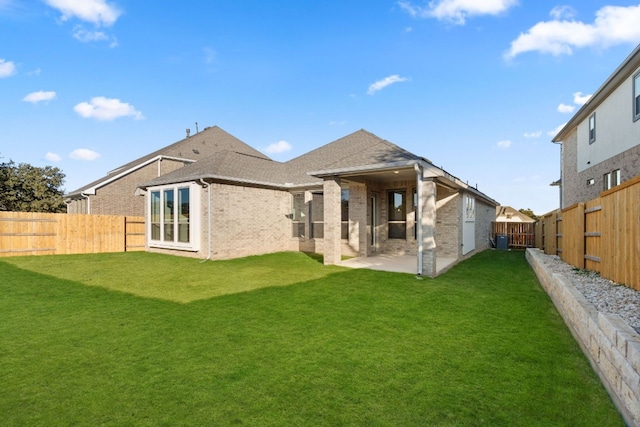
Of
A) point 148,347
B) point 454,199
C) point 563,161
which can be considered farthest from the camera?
point 563,161

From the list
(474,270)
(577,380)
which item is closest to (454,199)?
(474,270)

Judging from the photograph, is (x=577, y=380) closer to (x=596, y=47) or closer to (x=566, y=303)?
(x=566, y=303)

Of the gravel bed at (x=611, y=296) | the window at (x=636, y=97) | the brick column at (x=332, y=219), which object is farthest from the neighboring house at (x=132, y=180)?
the window at (x=636, y=97)

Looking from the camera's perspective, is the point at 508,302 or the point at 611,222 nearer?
the point at 611,222

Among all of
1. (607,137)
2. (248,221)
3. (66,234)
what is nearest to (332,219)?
(248,221)

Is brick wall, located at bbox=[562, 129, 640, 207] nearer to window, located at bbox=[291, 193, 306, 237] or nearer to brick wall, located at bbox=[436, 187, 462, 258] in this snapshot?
brick wall, located at bbox=[436, 187, 462, 258]

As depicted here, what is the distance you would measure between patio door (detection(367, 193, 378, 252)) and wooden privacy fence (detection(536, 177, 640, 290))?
21.2 ft

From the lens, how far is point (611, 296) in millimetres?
4836

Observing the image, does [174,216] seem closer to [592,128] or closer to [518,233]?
[592,128]

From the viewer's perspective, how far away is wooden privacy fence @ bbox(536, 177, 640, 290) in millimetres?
5066

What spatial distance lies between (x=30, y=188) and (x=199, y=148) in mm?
14444

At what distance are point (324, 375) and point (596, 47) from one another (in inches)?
552

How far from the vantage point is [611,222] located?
235 inches

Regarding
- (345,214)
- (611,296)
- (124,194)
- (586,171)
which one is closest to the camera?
(611,296)
